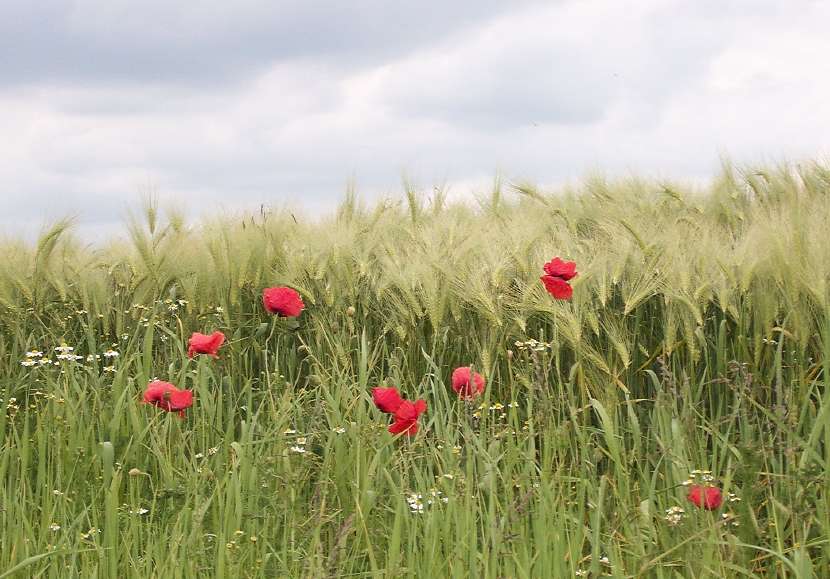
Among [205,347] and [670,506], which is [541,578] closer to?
[670,506]

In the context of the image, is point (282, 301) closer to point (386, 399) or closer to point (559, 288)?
point (386, 399)

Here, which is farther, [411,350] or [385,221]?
[385,221]

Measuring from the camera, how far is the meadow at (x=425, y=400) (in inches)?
66.6

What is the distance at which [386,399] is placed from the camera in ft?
5.82

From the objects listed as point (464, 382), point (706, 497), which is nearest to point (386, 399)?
point (464, 382)

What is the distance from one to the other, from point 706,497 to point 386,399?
72 centimetres

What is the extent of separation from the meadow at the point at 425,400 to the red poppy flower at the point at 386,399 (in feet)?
0.28

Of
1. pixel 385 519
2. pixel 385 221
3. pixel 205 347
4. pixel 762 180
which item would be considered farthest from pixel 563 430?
pixel 762 180

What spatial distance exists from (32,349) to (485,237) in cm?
174

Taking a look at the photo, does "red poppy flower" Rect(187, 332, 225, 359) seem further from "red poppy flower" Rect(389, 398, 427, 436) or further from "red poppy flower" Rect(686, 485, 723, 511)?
"red poppy flower" Rect(686, 485, 723, 511)

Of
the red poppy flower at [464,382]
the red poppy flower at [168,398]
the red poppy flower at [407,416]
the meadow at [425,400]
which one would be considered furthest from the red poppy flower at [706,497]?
the red poppy flower at [168,398]

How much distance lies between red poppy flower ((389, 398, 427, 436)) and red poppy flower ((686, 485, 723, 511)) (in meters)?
0.62

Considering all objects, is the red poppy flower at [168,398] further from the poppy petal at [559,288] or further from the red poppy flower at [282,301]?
the poppy petal at [559,288]

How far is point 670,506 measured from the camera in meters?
1.92
